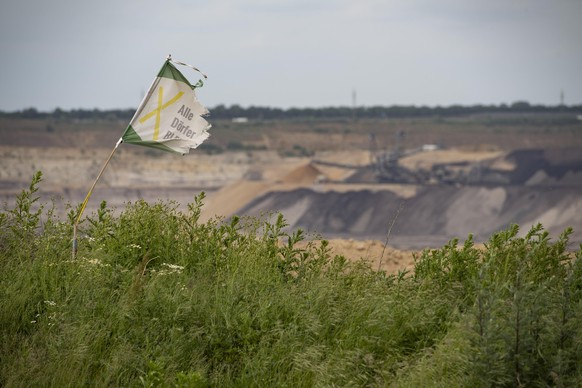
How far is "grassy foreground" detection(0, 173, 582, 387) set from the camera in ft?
26.9

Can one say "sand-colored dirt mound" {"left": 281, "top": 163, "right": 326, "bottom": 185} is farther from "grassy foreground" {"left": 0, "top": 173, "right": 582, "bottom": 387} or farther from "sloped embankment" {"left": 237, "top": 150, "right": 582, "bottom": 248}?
"grassy foreground" {"left": 0, "top": 173, "right": 582, "bottom": 387}

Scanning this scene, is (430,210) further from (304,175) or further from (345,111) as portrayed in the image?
(345,111)

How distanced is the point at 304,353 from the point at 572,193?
4335 cm

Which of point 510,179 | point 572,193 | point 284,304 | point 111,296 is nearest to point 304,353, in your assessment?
point 284,304

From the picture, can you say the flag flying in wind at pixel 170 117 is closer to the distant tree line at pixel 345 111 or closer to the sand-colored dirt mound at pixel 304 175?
the sand-colored dirt mound at pixel 304 175

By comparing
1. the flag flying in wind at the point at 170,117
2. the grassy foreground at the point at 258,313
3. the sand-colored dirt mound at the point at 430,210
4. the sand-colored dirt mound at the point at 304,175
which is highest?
the flag flying in wind at the point at 170,117

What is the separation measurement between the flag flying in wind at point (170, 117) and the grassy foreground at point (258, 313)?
77 centimetres

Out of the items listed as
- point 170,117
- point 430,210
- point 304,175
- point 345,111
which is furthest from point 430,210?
point 345,111

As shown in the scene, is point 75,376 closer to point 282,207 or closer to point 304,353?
point 304,353

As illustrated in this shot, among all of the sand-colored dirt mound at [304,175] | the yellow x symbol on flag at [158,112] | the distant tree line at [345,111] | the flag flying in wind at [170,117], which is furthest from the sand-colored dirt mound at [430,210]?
the distant tree line at [345,111]

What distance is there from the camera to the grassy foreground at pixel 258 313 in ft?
26.9

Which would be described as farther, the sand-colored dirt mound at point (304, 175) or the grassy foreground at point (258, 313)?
the sand-colored dirt mound at point (304, 175)

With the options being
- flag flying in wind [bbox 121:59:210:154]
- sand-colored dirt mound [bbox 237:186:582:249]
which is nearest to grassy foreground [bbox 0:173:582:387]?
flag flying in wind [bbox 121:59:210:154]

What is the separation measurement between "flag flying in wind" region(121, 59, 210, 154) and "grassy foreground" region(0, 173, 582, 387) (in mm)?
768
